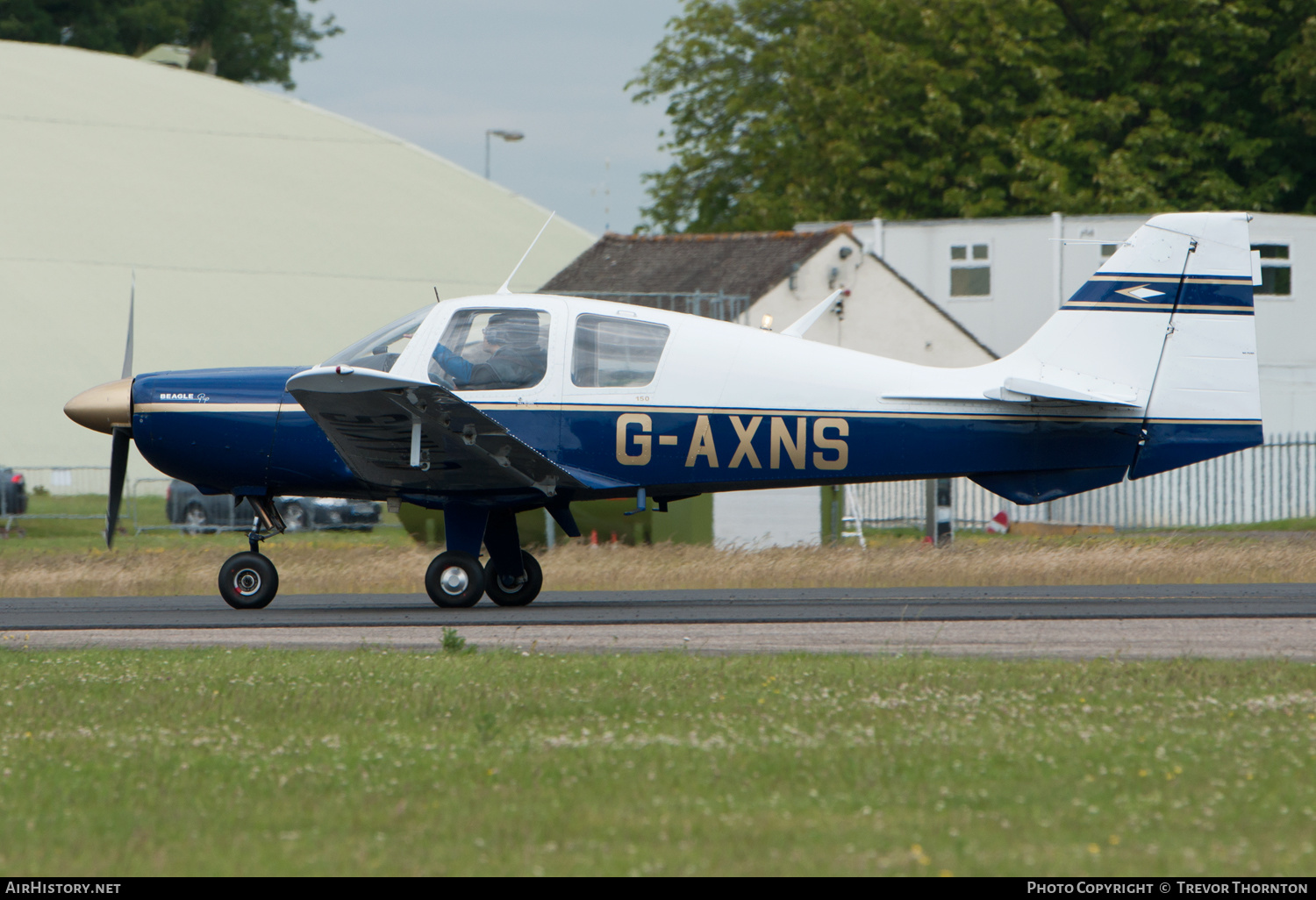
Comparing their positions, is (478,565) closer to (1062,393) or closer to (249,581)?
(249,581)

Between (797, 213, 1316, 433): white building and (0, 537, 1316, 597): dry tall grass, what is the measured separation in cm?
1452

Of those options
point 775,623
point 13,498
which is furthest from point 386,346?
point 13,498

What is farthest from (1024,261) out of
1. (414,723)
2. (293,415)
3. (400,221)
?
(400,221)

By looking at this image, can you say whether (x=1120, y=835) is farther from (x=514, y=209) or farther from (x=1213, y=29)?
(x=514, y=209)

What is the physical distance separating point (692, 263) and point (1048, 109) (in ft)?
44.6

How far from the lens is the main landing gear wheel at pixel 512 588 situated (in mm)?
12977

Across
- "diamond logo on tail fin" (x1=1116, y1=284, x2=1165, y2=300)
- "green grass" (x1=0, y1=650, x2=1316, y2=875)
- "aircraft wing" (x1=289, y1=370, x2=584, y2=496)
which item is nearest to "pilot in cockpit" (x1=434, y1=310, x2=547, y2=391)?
"aircraft wing" (x1=289, y1=370, x2=584, y2=496)

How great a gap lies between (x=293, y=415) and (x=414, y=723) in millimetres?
5933

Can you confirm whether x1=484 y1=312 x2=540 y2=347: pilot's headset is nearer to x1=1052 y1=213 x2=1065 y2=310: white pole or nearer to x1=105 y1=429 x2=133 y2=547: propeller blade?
x1=105 y1=429 x2=133 y2=547: propeller blade

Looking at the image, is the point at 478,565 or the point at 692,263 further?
the point at 692,263

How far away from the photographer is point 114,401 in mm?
12531

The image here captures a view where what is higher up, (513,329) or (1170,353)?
(513,329)

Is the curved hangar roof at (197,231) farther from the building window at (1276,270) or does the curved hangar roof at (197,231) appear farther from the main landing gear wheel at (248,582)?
the main landing gear wheel at (248,582)

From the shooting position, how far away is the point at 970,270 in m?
32.6
